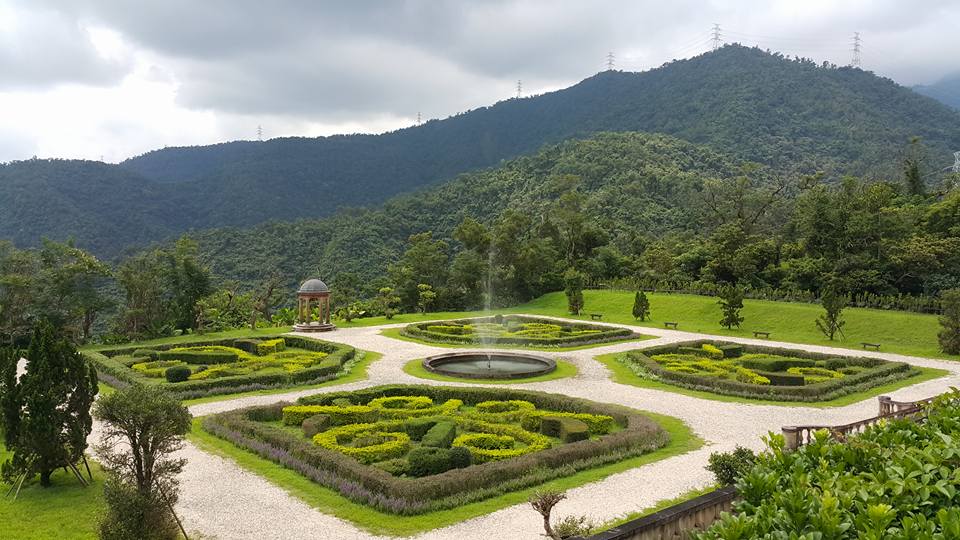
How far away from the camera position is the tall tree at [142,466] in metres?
8.14

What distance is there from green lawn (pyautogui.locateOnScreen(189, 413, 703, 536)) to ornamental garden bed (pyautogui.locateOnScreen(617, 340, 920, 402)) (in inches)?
223

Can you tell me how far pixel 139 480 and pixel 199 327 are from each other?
2533 cm

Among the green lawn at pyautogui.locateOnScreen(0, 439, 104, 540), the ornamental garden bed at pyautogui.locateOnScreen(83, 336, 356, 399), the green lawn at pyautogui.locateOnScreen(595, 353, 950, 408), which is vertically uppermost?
the ornamental garden bed at pyautogui.locateOnScreen(83, 336, 356, 399)

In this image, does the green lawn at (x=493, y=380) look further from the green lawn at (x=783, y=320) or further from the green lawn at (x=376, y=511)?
the green lawn at (x=783, y=320)

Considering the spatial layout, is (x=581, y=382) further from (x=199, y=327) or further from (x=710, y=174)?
(x=710, y=174)

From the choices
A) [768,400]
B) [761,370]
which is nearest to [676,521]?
[768,400]

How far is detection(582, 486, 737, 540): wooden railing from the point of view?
22.2 ft

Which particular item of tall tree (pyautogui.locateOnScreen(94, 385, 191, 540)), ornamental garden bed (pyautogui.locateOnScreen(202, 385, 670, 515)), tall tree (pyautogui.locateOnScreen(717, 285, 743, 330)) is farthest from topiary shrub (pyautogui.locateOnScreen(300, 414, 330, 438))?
tall tree (pyautogui.locateOnScreen(717, 285, 743, 330))

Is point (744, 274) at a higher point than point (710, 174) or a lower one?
lower

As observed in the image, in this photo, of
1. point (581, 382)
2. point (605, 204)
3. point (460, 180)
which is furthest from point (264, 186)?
point (581, 382)

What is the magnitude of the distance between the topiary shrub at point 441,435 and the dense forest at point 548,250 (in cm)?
2355

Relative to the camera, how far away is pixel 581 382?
20.8 m

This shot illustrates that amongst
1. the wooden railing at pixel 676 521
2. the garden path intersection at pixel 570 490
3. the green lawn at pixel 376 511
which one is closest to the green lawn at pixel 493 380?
the garden path intersection at pixel 570 490

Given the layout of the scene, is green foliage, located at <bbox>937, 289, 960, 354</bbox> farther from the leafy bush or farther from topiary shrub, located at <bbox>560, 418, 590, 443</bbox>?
the leafy bush
